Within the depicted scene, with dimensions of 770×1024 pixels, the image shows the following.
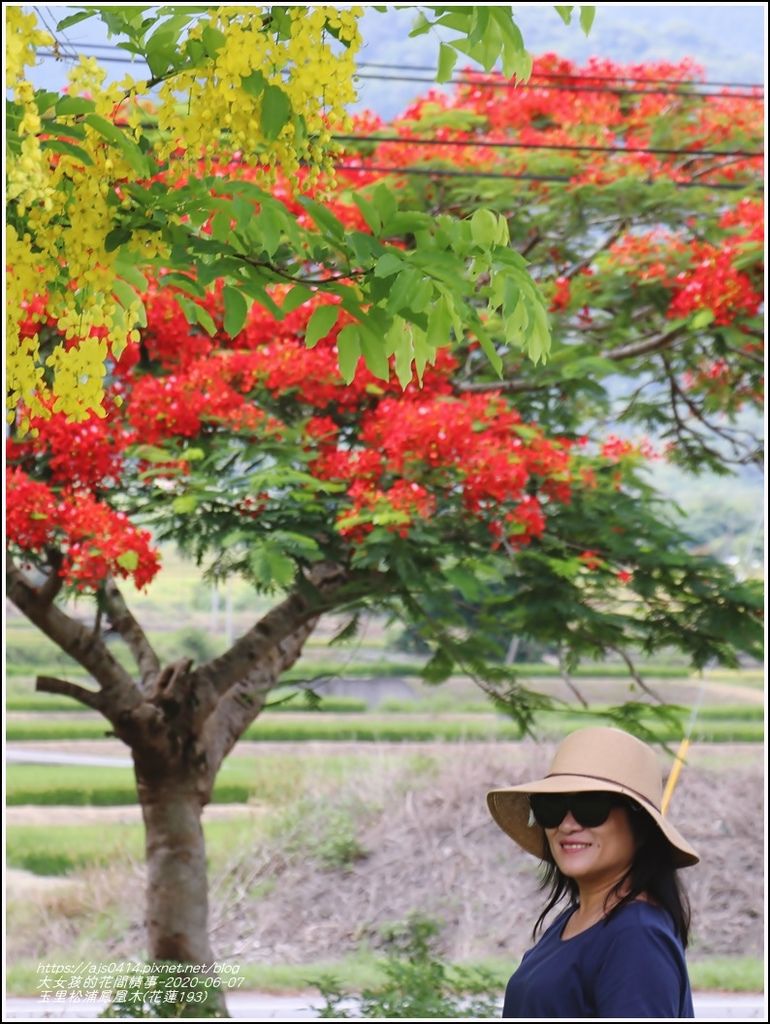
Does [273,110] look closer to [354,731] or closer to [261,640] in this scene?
[261,640]

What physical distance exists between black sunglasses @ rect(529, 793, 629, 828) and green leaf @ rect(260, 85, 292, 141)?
859mm

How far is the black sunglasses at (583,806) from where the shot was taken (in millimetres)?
1514

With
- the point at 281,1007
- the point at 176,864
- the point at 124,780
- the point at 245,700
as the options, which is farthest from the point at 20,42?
the point at 124,780

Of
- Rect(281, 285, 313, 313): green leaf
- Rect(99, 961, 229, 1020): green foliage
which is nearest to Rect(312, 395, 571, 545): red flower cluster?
Rect(99, 961, 229, 1020): green foliage

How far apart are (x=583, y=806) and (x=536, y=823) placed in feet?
A: 0.49

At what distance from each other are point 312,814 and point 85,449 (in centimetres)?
639

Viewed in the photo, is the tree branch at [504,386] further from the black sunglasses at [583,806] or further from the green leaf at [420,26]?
the black sunglasses at [583,806]

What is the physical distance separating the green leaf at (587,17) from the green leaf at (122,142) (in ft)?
1.88

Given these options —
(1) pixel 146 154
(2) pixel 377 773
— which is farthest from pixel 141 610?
(1) pixel 146 154

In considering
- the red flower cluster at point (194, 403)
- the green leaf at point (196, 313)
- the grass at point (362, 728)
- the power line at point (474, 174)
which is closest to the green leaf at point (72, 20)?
the green leaf at point (196, 313)

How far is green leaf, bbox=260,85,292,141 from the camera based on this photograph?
179cm

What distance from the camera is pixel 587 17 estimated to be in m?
1.86

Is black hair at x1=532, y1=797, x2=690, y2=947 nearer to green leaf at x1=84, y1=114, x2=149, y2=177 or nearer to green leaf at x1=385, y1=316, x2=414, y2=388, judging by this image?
green leaf at x1=385, y1=316, x2=414, y2=388

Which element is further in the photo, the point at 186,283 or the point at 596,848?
the point at 186,283
